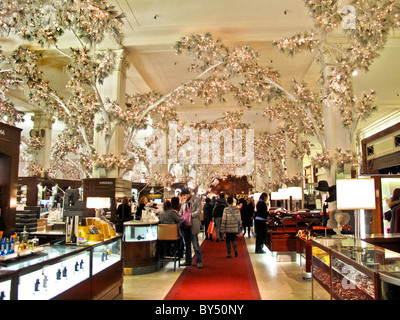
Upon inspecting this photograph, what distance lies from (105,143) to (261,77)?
3.98 m

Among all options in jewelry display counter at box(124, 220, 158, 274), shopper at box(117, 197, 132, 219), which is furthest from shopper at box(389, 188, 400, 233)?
shopper at box(117, 197, 132, 219)

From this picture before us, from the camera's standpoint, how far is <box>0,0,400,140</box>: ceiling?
25.8ft

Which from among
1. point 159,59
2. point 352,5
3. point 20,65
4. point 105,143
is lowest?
point 105,143

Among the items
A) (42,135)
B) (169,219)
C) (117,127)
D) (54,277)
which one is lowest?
(54,277)

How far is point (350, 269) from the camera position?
110 inches

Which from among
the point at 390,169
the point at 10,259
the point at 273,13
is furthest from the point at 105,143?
the point at 390,169

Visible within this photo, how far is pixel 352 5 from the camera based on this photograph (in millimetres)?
5434

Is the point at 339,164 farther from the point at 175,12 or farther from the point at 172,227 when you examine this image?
the point at 175,12

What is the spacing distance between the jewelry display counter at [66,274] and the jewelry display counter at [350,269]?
2.34 metres

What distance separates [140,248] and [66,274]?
11.4 ft

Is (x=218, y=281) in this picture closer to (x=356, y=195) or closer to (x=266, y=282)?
(x=266, y=282)

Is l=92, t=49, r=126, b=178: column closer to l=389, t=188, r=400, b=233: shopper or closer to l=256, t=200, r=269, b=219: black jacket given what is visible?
l=256, t=200, r=269, b=219: black jacket

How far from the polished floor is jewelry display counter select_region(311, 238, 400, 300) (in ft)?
3.97
